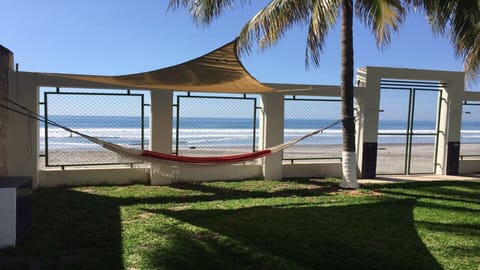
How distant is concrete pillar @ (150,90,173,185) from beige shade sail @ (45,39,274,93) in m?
1.05

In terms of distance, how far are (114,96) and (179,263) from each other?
4.00 metres

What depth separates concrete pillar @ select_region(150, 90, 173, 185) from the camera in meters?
6.32

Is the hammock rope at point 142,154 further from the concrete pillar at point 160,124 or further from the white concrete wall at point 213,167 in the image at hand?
the concrete pillar at point 160,124

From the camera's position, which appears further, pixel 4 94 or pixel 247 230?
pixel 4 94

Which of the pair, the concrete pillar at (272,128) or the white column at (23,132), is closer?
the white column at (23,132)

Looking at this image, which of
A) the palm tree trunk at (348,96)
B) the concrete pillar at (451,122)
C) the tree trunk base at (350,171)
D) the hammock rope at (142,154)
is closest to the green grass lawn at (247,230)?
the tree trunk base at (350,171)

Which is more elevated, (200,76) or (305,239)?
(200,76)

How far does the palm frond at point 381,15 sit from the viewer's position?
5883 mm

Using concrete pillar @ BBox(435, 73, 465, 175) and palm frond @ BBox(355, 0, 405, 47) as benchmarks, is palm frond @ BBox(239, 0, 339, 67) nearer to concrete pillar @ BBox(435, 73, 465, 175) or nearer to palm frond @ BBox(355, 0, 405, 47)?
palm frond @ BBox(355, 0, 405, 47)

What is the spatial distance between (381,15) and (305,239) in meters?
3.87

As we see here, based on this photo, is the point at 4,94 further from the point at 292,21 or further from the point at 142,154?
the point at 292,21

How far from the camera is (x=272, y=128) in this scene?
6965mm

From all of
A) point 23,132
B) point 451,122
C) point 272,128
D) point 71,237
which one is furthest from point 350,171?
point 23,132

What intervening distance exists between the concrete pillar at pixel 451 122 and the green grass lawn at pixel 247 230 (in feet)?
7.26
